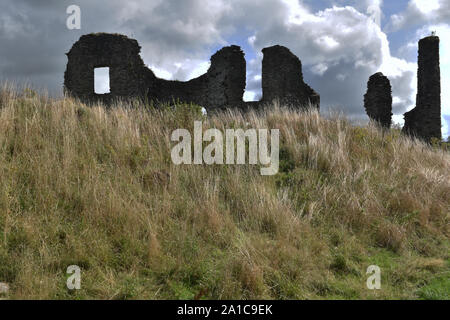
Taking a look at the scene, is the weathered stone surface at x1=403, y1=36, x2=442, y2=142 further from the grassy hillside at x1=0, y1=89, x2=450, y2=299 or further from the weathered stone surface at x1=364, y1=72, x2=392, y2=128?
the grassy hillside at x1=0, y1=89, x2=450, y2=299

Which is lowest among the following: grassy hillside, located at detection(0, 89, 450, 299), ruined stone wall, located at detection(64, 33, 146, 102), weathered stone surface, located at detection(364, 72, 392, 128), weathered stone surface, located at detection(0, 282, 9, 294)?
weathered stone surface, located at detection(0, 282, 9, 294)

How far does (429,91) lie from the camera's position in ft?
59.0

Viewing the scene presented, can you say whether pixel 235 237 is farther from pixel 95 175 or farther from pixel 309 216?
pixel 95 175

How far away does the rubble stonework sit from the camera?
60.0ft

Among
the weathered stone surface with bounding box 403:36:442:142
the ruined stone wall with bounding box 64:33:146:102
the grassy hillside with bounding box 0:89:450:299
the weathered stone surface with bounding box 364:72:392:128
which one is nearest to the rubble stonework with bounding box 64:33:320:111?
the ruined stone wall with bounding box 64:33:146:102

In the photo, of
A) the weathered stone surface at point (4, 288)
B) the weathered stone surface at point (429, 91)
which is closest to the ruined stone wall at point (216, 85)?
the weathered stone surface at point (429, 91)

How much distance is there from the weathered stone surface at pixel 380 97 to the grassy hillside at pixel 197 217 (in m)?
11.9

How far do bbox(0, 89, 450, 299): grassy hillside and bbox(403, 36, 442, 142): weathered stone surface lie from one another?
12579mm

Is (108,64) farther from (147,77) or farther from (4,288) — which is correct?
(4,288)

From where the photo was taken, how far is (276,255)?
12.2 feet

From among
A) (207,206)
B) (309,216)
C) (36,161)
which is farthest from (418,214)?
(36,161)

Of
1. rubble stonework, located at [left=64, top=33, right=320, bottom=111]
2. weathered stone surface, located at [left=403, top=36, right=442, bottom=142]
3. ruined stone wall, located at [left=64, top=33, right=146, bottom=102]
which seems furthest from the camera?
ruined stone wall, located at [left=64, top=33, right=146, bottom=102]
